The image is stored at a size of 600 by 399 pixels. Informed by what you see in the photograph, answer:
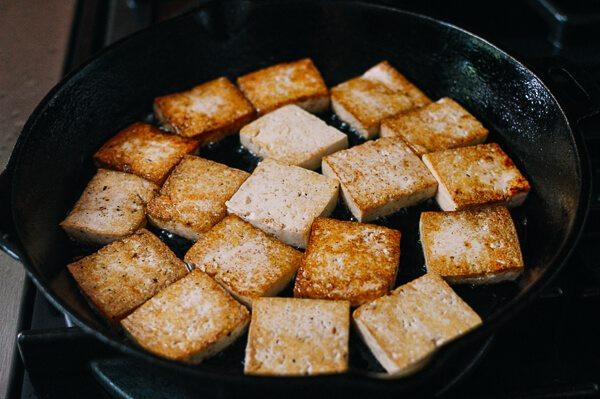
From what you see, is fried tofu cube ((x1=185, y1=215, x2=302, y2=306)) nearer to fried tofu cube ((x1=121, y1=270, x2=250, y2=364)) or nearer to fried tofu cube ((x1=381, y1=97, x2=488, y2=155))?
fried tofu cube ((x1=121, y1=270, x2=250, y2=364))

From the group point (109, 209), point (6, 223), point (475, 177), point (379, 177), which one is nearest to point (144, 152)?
point (109, 209)

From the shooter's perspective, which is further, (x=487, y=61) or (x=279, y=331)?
Result: (x=487, y=61)

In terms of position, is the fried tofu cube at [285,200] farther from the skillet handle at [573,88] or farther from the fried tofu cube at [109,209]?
the skillet handle at [573,88]

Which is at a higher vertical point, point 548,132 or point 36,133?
point 36,133

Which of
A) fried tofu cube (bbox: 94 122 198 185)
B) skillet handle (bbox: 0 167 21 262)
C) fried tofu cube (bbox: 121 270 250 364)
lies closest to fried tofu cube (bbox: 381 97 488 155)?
fried tofu cube (bbox: 94 122 198 185)

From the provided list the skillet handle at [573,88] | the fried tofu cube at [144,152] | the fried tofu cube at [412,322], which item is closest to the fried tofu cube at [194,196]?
the fried tofu cube at [144,152]

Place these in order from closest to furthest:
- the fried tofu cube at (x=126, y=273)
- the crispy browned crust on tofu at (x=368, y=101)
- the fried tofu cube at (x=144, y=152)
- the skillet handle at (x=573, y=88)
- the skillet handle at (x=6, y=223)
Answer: the skillet handle at (x=6, y=223), the fried tofu cube at (x=126, y=273), the skillet handle at (x=573, y=88), the fried tofu cube at (x=144, y=152), the crispy browned crust on tofu at (x=368, y=101)

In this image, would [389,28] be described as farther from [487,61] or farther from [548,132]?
[548,132]

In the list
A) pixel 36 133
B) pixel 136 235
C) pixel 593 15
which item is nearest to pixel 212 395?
pixel 136 235
